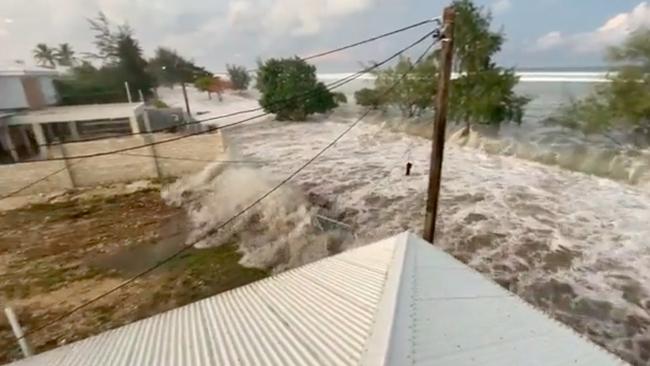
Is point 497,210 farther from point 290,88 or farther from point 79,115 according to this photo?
point 79,115

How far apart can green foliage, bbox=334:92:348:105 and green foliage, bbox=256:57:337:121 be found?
0.81 meters

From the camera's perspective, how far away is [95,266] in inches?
382

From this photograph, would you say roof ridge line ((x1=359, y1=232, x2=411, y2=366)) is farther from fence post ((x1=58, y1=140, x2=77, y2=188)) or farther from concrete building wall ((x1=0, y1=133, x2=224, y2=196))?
fence post ((x1=58, y1=140, x2=77, y2=188))

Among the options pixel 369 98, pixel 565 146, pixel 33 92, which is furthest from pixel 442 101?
pixel 33 92

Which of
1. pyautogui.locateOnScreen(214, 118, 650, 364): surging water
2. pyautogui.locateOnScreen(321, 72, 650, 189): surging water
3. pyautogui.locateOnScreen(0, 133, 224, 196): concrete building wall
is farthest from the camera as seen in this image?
pyautogui.locateOnScreen(321, 72, 650, 189): surging water

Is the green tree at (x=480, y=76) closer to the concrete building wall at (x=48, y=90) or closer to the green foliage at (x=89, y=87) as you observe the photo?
the green foliage at (x=89, y=87)

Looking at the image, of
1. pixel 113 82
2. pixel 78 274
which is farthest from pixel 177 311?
pixel 113 82

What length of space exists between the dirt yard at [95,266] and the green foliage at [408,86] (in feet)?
54.2

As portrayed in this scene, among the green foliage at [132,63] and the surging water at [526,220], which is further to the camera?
the green foliage at [132,63]

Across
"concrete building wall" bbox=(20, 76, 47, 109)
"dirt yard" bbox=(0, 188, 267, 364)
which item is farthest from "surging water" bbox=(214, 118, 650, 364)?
"concrete building wall" bbox=(20, 76, 47, 109)

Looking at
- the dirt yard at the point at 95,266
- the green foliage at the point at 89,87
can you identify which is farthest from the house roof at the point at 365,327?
the green foliage at the point at 89,87

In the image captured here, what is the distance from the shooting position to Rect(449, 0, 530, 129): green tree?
19.6 m

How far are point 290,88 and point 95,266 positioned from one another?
21212 mm

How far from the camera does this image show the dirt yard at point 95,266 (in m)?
7.46
